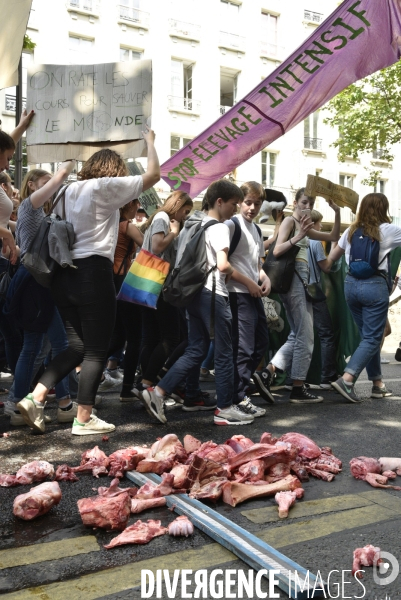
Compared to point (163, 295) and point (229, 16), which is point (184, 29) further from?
point (163, 295)

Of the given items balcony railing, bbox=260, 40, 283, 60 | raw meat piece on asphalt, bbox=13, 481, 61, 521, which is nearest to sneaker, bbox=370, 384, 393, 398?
raw meat piece on asphalt, bbox=13, 481, 61, 521

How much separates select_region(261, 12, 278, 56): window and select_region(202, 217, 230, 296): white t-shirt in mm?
34316

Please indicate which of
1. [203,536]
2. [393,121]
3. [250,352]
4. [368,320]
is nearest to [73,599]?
[203,536]

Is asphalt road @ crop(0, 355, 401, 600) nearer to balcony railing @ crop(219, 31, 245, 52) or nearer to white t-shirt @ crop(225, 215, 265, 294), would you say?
white t-shirt @ crop(225, 215, 265, 294)

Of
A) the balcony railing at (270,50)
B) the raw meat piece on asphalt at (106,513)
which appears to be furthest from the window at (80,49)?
the raw meat piece on asphalt at (106,513)

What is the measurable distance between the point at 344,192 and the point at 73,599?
17.0ft

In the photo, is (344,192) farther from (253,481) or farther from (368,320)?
(253,481)

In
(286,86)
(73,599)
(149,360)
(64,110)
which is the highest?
(286,86)

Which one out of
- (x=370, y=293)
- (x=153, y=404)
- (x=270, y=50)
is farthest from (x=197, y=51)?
(x=153, y=404)

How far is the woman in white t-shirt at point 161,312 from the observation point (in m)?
5.62

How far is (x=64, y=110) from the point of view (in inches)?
207

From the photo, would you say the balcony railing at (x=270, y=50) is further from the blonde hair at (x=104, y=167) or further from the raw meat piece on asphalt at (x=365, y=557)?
the raw meat piece on asphalt at (x=365, y=557)

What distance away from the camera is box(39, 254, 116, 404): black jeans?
14.8 ft

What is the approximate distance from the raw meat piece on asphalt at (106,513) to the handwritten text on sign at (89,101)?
308cm
